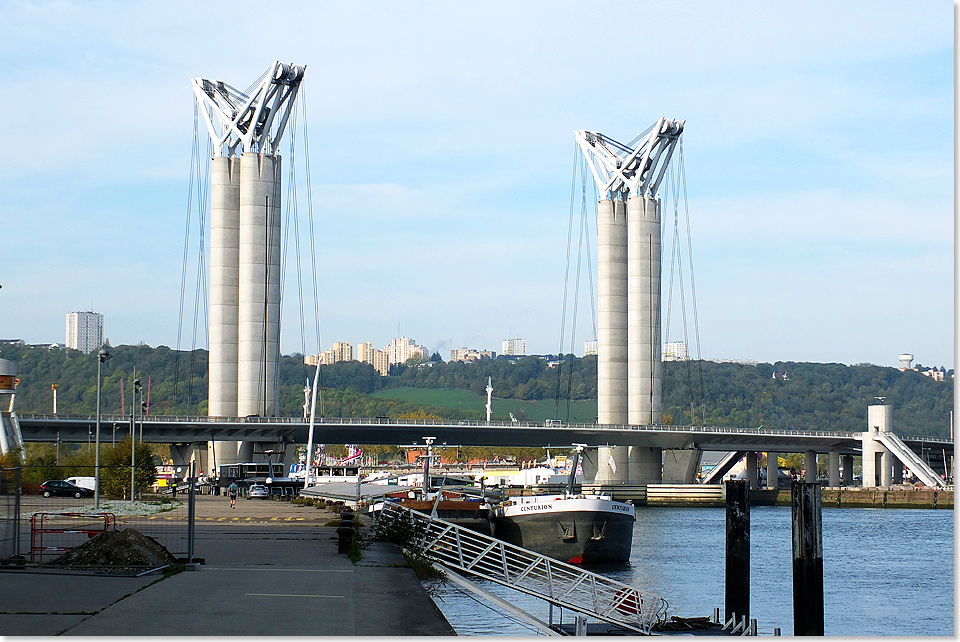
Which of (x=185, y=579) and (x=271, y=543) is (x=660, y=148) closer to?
(x=271, y=543)

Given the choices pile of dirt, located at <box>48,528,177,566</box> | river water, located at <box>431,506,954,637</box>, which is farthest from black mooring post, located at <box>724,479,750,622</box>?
pile of dirt, located at <box>48,528,177,566</box>

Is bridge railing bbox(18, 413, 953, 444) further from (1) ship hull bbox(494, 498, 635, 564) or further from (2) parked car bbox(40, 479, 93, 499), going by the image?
(1) ship hull bbox(494, 498, 635, 564)

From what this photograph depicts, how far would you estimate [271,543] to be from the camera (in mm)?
35188

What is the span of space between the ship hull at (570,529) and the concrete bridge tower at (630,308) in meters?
91.3

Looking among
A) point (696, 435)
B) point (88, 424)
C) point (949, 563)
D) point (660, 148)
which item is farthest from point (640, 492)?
point (949, 563)

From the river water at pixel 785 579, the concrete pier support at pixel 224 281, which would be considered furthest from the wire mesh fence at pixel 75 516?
the concrete pier support at pixel 224 281

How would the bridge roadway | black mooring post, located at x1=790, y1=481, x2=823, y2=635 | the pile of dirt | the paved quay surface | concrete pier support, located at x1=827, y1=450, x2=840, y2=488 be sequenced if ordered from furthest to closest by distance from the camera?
concrete pier support, located at x1=827, y1=450, x2=840, y2=488 → the bridge roadway → black mooring post, located at x1=790, y1=481, x2=823, y2=635 → the pile of dirt → the paved quay surface

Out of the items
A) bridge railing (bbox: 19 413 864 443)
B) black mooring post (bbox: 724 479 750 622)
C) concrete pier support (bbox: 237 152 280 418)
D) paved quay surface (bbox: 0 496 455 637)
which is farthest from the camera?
concrete pier support (bbox: 237 152 280 418)

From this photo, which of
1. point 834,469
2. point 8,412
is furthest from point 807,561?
point 834,469

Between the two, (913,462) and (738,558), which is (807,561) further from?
(913,462)

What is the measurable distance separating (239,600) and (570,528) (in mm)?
37023

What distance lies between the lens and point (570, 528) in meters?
57.1

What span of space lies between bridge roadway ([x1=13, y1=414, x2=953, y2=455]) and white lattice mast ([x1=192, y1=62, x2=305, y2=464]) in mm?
3735

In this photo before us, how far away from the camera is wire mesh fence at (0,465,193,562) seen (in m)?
29.1
